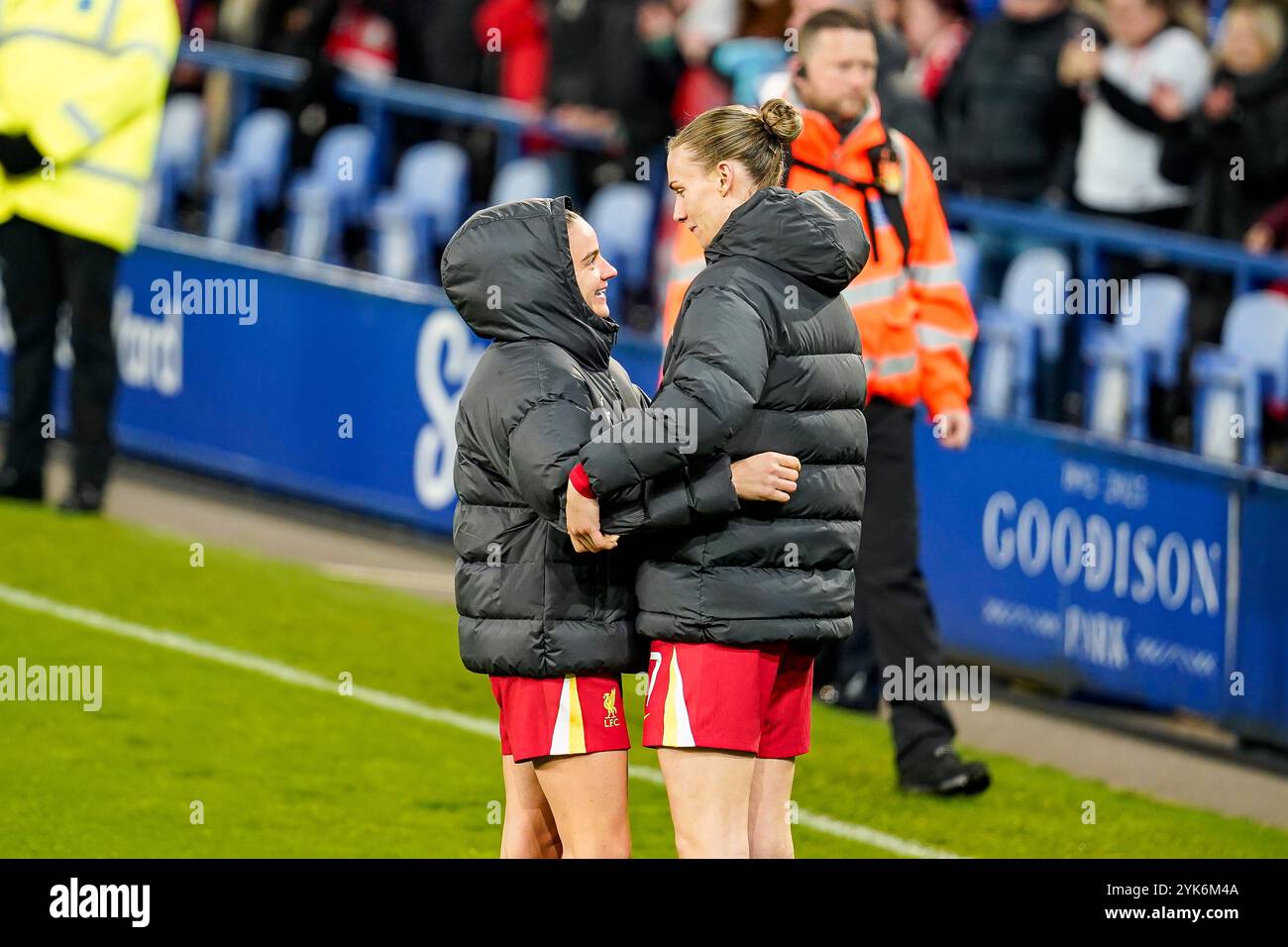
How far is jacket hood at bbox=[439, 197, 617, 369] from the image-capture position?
5289mm

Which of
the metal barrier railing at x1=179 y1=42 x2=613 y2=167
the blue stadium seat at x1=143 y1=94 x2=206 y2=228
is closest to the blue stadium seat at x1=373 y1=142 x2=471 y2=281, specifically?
the metal barrier railing at x1=179 y1=42 x2=613 y2=167

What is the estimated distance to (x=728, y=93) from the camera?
42.8ft

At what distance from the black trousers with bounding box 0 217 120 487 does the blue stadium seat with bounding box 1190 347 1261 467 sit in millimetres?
5227

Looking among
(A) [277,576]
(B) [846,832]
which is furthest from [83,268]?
(B) [846,832]

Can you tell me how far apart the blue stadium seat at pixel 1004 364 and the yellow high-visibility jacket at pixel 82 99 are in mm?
4132

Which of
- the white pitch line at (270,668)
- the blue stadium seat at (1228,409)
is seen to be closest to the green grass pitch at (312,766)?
the white pitch line at (270,668)

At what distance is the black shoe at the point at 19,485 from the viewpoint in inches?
457

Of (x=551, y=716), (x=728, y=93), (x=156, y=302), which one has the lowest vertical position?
(x=551, y=716)

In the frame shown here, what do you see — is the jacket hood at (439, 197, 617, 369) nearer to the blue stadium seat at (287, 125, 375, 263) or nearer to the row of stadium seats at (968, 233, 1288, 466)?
the row of stadium seats at (968, 233, 1288, 466)

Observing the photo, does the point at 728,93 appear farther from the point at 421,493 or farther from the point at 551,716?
the point at 551,716


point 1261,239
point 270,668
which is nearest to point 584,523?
point 270,668

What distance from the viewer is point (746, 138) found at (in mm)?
5410
